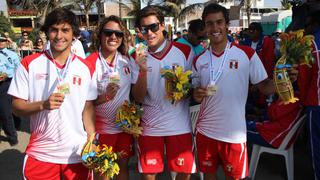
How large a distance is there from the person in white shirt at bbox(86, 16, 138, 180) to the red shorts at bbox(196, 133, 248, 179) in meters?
0.74

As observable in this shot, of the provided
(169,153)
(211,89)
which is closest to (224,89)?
(211,89)

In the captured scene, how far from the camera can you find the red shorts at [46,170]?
279 centimetres

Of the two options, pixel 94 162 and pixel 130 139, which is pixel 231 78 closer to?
pixel 130 139

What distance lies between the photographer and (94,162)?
2.70 meters

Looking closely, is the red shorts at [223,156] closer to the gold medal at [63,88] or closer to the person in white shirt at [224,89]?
the person in white shirt at [224,89]

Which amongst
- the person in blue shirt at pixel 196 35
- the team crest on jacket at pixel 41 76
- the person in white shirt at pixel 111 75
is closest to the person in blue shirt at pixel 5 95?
the person in blue shirt at pixel 196 35

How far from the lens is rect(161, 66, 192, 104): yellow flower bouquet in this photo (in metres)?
3.11

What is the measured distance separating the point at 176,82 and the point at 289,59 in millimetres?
969

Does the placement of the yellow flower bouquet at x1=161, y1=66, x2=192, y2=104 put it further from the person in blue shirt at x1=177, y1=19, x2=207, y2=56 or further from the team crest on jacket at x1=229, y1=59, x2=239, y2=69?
the person in blue shirt at x1=177, y1=19, x2=207, y2=56

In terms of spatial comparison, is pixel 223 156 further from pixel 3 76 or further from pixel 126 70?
pixel 3 76

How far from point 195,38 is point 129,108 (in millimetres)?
3070

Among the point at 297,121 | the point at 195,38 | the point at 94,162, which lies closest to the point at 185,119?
the point at 94,162

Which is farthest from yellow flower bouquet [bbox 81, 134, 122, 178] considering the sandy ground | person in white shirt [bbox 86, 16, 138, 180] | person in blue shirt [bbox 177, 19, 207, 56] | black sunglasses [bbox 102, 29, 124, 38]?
person in blue shirt [bbox 177, 19, 207, 56]

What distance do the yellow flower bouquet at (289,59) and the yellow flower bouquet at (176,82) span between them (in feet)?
2.48
